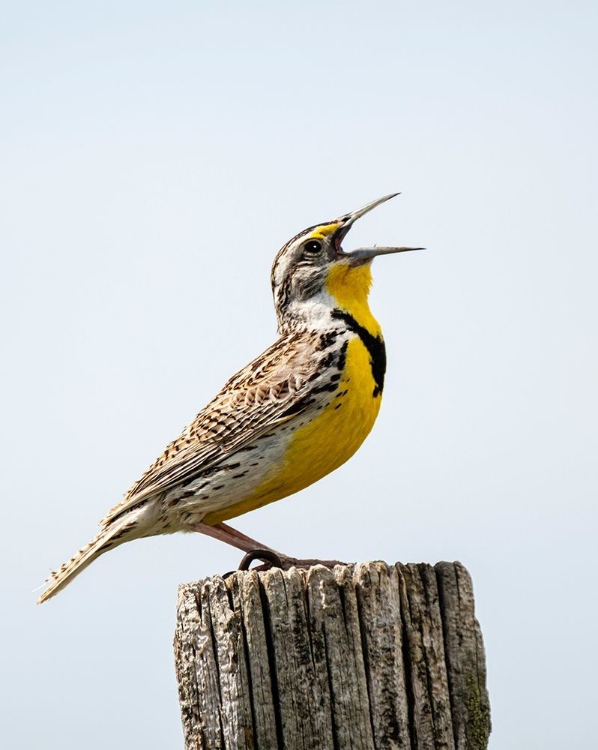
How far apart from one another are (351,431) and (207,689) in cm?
205

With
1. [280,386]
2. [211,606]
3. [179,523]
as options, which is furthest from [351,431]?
[211,606]

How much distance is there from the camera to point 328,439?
222 inches

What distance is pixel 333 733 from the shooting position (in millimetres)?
3590

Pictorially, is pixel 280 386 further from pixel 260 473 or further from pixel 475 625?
pixel 475 625

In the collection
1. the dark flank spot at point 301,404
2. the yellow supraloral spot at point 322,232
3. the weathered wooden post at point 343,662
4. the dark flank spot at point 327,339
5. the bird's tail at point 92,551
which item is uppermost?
the yellow supraloral spot at point 322,232

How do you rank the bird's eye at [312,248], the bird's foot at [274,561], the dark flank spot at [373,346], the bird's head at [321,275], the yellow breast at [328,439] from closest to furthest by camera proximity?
1. the bird's foot at [274,561]
2. the yellow breast at [328,439]
3. the dark flank spot at [373,346]
4. the bird's head at [321,275]
5. the bird's eye at [312,248]

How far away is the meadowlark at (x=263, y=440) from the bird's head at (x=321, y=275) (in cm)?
9

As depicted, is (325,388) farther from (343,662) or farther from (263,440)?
(343,662)

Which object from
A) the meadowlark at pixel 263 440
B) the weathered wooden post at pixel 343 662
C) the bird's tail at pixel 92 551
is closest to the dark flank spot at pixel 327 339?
the meadowlark at pixel 263 440

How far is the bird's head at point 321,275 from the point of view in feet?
20.6

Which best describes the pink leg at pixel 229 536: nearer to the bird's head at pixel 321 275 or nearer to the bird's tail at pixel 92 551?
the bird's tail at pixel 92 551

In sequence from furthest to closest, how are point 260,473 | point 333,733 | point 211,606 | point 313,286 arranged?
point 313,286, point 260,473, point 211,606, point 333,733

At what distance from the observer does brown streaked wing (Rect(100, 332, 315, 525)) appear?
5.75 meters

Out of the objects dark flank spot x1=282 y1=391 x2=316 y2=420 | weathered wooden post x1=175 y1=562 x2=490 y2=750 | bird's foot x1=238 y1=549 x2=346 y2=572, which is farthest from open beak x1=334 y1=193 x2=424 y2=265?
weathered wooden post x1=175 y1=562 x2=490 y2=750
